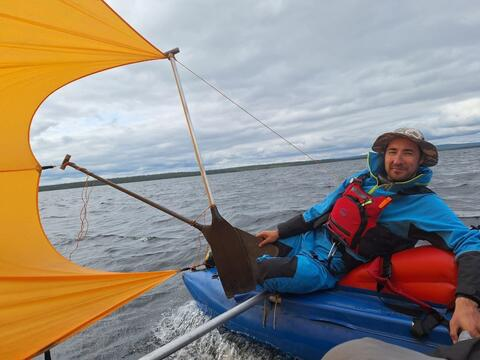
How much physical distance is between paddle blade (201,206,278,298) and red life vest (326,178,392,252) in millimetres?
996

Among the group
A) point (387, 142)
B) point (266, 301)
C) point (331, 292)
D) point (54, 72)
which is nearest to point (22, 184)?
point (54, 72)

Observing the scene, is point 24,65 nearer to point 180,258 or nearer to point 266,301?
point 266,301

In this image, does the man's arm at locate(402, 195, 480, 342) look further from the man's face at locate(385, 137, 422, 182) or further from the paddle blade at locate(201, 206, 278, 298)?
the paddle blade at locate(201, 206, 278, 298)

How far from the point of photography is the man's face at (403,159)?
11.3 feet

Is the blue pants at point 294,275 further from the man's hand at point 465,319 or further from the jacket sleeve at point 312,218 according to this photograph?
the man's hand at point 465,319

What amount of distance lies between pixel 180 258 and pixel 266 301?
5.28 meters

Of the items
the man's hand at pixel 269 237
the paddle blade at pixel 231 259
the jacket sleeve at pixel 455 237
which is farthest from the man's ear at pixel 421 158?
the paddle blade at pixel 231 259

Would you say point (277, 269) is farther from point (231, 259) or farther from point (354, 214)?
point (354, 214)

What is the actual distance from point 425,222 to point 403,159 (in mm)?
627

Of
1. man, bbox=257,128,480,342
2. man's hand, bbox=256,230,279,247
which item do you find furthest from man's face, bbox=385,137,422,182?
man's hand, bbox=256,230,279,247

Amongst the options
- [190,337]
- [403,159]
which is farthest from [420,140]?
[190,337]

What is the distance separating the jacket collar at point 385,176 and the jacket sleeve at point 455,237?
0.57ft

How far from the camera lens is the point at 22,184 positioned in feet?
12.8

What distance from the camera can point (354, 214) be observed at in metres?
3.63
